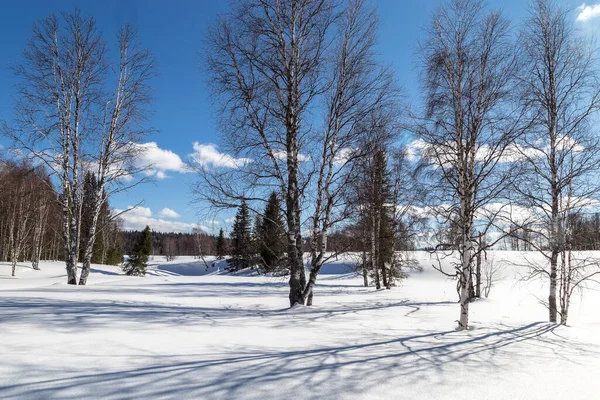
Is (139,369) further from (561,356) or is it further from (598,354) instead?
(598,354)

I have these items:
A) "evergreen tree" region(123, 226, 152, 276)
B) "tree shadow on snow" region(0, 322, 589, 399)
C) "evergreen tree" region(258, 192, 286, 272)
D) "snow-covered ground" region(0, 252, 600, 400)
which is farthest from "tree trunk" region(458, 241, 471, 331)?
"evergreen tree" region(123, 226, 152, 276)

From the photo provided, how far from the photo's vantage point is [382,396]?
132 inches

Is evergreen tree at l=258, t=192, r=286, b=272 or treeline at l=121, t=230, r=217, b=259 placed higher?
evergreen tree at l=258, t=192, r=286, b=272

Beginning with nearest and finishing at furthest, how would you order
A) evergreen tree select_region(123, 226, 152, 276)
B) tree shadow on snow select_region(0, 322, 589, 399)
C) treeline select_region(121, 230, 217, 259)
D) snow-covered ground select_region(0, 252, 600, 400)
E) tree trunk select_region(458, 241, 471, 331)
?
tree shadow on snow select_region(0, 322, 589, 399) → snow-covered ground select_region(0, 252, 600, 400) → tree trunk select_region(458, 241, 471, 331) → evergreen tree select_region(123, 226, 152, 276) → treeline select_region(121, 230, 217, 259)

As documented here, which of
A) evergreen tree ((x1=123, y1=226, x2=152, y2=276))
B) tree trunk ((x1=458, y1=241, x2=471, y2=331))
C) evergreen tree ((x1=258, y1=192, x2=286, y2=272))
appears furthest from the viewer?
evergreen tree ((x1=123, y1=226, x2=152, y2=276))

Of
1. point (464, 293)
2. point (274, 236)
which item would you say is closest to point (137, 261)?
point (274, 236)

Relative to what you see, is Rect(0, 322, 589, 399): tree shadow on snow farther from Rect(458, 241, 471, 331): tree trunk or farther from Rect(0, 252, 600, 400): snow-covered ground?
Rect(458, 241, 471, 331): tree trunk

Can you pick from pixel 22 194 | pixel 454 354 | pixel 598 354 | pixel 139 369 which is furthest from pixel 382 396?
pixel 22 194

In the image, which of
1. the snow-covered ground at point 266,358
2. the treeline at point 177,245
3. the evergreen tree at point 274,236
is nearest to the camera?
the snow-covered ground at point 266,358

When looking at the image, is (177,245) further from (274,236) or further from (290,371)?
(290,371)

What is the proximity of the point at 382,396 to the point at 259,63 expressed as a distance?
8137mm

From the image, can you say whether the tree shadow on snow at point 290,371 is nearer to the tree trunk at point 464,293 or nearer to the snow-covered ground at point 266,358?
the snow-covered ground at point 266,358

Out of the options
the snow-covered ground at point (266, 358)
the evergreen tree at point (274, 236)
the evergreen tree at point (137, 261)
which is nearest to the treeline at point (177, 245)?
the evergreen tree at point (137, 261)

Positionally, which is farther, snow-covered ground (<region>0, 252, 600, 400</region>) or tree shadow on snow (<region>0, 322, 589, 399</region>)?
snow-covered ground (<region>0, 252, 600, 400</region>)
